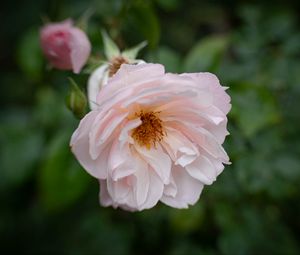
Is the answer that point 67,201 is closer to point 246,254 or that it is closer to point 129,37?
point 246,254

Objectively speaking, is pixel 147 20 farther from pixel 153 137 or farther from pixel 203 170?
pixel 203 170

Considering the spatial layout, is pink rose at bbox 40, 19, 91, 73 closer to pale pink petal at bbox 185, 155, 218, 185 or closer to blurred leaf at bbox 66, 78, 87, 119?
blurred leaf at bbox 66, 78, 87, 119

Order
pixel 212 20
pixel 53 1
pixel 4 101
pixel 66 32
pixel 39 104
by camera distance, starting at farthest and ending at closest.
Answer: pixel 4 101
pixel 212 20
pixel 39 104
pixel 53 1
pixel 66 32

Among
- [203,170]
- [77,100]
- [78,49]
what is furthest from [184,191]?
[78,49]

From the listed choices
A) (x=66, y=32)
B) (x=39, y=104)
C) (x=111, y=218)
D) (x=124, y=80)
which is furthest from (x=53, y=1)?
(x=124, y=80)

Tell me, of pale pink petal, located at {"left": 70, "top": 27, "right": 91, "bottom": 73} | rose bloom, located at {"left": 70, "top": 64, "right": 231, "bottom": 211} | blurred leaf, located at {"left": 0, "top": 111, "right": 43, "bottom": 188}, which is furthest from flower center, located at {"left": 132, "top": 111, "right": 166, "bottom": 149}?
blurred leaf, located at {"left": 0, "top": 111, "right": 43, "bottom": 188}
